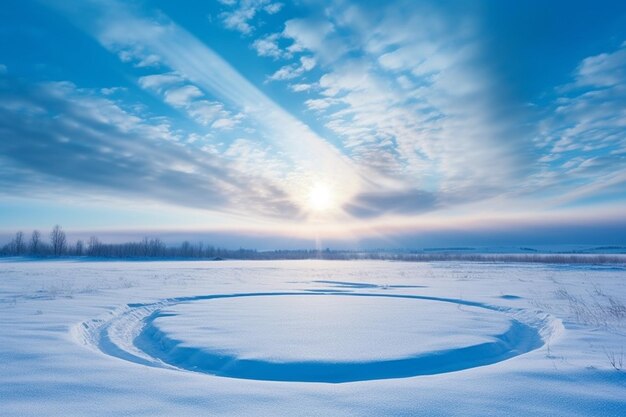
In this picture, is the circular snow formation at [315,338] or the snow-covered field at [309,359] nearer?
the snow-covered field at [309,359]

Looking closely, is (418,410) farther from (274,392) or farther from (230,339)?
(230,339)

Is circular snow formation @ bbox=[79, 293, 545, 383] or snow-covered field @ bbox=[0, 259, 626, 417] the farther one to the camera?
circular snow formation @ bbox=[79, 293, 545, 383]

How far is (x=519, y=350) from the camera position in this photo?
301 inches

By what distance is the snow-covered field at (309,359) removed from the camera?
13.2 ft

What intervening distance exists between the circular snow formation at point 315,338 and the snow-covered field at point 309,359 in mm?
32

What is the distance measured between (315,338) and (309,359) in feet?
4.95

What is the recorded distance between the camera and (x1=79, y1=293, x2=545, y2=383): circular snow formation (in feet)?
19.6

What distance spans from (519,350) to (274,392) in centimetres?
566

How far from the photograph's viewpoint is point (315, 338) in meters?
7.57

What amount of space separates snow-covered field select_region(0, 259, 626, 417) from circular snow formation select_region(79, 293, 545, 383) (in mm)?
32

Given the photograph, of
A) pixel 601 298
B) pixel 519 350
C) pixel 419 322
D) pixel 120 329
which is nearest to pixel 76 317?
pixel 120 329

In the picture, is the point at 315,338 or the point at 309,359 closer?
the point at 309,359

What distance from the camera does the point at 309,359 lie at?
6.07 metres

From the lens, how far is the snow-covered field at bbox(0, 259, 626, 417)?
4027mm
